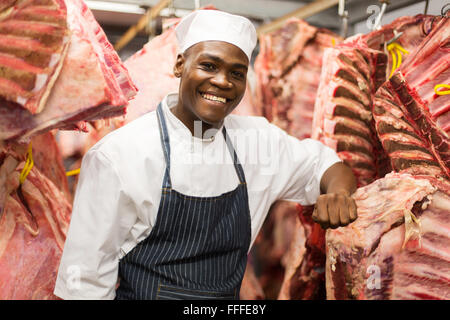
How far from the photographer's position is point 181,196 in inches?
48.0

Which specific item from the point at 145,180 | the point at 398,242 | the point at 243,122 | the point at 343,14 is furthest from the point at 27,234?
the point at 343,14

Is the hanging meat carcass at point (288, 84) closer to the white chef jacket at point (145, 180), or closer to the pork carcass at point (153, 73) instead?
the pork carcass at point (153, 73)

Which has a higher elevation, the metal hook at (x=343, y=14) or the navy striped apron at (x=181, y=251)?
the metal hook at (x=343, y=14)

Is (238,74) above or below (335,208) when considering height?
above

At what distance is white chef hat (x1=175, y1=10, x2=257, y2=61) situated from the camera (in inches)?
47.3

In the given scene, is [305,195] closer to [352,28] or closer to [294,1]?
[352,28]

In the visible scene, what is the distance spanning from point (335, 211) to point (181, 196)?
1.41ft

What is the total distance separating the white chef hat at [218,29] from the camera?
1202 millimetres

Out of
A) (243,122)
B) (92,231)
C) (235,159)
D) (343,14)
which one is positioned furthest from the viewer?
(343,14)

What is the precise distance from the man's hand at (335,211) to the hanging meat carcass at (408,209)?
0.14ft

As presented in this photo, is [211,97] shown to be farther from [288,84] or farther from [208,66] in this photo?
[288,84]

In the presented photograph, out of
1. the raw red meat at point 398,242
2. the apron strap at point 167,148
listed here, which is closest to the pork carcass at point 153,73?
the apron strap at point 167,148

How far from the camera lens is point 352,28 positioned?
1768 mm

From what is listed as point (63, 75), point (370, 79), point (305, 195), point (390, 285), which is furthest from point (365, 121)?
point (63, 75)
